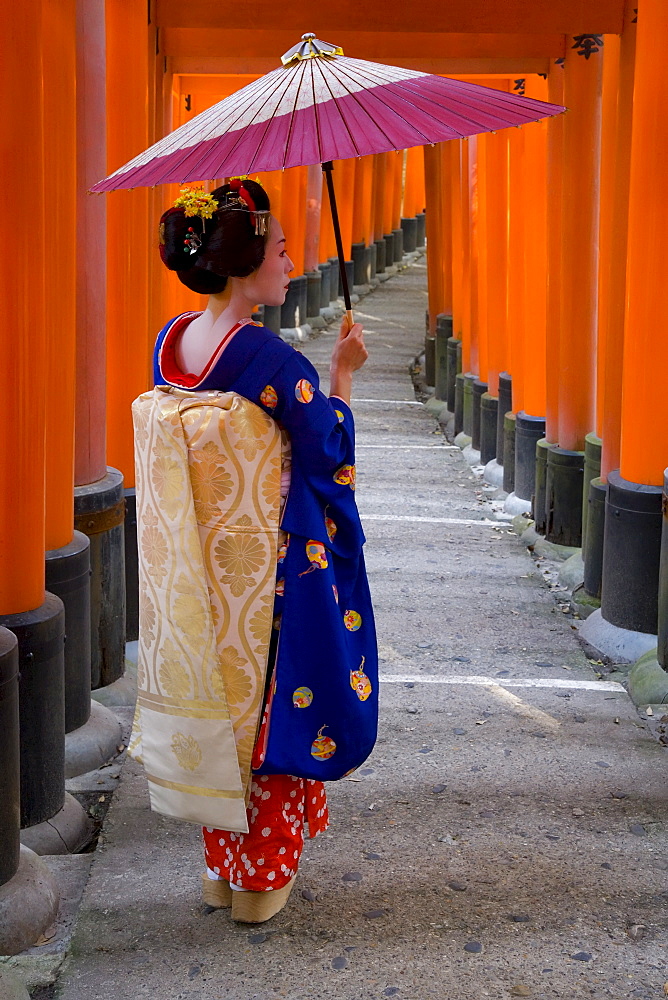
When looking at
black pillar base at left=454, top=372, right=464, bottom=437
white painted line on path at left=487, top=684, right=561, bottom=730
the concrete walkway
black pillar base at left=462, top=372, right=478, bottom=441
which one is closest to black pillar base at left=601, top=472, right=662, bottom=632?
the concrete walkway

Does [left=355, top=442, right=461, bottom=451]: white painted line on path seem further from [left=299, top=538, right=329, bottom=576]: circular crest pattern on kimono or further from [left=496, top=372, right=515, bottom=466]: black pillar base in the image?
[left=299, top=538, right=329, bottom=576]: circular crest pattern on kimono

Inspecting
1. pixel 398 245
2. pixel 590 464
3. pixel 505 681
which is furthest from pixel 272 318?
pixel 398 245

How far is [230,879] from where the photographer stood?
124 inches

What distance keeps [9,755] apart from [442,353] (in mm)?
10950

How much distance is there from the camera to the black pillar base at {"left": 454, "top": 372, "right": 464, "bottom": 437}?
1134cm

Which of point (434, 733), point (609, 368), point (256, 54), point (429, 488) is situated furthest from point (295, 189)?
point (434, 733)

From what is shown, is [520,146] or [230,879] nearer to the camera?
[230,879]

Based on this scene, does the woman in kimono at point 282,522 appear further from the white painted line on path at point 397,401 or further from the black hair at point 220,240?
the white painted line on path at point 397,401

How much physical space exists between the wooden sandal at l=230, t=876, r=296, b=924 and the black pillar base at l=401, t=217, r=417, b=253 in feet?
97.2

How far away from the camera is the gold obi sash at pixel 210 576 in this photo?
2.96 metres

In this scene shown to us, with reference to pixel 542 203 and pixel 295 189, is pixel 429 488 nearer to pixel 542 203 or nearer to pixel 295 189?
pixel 542 203

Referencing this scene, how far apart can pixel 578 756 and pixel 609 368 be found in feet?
6.85

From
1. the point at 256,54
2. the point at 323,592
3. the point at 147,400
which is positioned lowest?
the point at 323,592

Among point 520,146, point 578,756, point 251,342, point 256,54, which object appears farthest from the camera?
point 520,146
